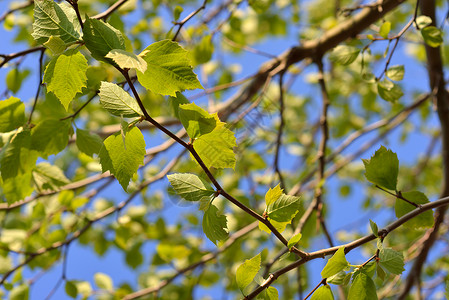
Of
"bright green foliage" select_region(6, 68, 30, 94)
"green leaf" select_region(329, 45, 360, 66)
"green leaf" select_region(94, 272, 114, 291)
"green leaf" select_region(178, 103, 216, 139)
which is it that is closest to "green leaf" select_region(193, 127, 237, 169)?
"green leaf" select_region(178, 103, 216, 139)

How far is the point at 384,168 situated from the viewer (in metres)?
0.58

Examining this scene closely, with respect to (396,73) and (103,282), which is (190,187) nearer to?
(396,73)

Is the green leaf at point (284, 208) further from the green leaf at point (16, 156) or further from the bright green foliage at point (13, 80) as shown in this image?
the bright green foliage at point (13, 80)

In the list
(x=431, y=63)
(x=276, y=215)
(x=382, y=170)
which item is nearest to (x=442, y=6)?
(x=431, y=63)

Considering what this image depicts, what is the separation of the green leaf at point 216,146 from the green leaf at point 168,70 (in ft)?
0.19

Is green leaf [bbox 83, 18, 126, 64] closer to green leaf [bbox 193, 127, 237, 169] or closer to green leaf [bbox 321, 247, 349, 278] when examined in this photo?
green leaf [bbox 193, 127, 237, 169]

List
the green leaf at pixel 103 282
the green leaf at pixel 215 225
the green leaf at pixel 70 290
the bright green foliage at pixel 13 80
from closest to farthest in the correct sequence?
the green leaf at pixel 215 225 → the bright green foliage at pixel 13 80 → the green leaf at pixel 70 290 → the green leaf at pixel 103 282

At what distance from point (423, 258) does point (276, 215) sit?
0.75m

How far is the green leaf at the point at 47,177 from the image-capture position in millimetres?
828

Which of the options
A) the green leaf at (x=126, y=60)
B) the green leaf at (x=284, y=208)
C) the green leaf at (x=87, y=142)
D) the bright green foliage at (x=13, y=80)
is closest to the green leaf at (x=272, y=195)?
the green leaf at (x=284, y=208)

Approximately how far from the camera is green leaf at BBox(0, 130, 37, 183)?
0.66 metres

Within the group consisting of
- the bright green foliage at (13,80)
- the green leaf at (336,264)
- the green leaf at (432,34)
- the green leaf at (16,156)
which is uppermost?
the bright green foliage at (13,80)

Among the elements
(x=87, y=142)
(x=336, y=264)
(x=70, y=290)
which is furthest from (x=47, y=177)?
(x=336, y=264)

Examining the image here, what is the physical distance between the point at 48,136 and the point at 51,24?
0.25 metres
